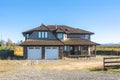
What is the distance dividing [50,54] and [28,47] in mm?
4598

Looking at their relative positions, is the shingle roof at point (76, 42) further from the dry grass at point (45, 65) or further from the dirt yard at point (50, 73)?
the dirt yard at point (50, 73)

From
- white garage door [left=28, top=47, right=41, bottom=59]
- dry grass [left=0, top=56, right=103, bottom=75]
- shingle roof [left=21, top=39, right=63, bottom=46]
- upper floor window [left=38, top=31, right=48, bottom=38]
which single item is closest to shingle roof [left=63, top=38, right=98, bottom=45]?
shingle roof [left=21, top=39, right=63, bottom=46]

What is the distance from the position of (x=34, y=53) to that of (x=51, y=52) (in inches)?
134

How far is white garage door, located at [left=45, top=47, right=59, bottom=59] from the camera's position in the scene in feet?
189

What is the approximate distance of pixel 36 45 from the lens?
56531 mm

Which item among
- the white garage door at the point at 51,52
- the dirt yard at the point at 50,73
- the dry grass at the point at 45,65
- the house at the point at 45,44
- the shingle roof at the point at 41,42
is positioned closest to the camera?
the dirt yard at the point at 50,73

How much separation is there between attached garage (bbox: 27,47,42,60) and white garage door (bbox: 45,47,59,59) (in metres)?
1.40

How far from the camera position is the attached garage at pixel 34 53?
2244 inches

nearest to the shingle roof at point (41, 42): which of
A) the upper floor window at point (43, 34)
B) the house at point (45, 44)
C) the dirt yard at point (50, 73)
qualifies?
the house at point (45, 44)

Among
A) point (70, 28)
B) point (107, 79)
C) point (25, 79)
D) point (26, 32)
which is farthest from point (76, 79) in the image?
point (70, 28)

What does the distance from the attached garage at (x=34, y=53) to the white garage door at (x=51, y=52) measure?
1.40 m

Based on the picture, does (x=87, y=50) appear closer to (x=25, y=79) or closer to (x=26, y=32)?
(x=26, y=32)

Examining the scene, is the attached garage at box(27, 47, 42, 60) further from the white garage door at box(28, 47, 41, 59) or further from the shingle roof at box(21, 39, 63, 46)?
the shingle roof at box(21, 39, 63, 46)

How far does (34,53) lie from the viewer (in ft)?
187
